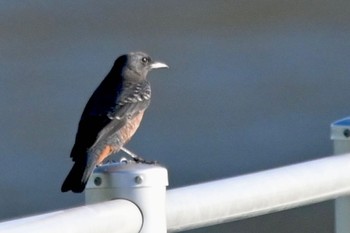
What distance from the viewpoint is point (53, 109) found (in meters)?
9.82

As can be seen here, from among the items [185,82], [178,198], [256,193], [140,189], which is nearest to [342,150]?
[256,193]

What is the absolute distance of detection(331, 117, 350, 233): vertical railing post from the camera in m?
2.88

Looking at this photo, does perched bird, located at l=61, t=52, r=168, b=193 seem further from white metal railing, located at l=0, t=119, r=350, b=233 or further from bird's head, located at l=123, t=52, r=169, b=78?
white metal railing, located at l=0, t=119, r=350, b=233

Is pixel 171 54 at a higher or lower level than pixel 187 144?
higher

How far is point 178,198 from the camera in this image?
230 cm

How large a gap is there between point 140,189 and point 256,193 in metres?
0.32

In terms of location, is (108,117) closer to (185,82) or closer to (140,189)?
(140,189)

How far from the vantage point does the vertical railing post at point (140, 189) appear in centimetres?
220

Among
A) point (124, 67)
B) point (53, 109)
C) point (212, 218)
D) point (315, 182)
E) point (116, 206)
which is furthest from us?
point (53, 109)

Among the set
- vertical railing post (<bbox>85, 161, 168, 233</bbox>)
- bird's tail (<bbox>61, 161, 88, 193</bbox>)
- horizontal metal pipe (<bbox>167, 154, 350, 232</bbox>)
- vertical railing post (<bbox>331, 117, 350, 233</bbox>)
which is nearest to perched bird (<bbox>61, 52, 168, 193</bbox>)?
bird's tail (<bbox>61, 161, 88, 193</bbox>)

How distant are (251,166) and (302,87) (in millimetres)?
1461

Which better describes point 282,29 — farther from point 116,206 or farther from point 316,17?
point 116,206

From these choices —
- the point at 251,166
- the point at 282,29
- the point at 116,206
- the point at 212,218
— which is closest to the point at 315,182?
the point at 212,218

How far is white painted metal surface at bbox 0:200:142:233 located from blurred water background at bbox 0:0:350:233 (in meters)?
6.01
